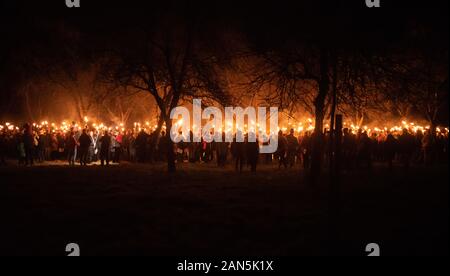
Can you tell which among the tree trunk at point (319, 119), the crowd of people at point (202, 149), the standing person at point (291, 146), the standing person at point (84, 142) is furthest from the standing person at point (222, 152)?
the tree trunk at point (319, 119)

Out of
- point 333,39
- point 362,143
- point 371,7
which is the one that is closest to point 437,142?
point 362,143

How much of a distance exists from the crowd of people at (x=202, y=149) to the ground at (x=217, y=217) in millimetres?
5595

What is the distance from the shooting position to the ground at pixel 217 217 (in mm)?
8367

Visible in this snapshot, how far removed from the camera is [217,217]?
426 inches

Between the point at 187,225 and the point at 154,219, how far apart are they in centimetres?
90

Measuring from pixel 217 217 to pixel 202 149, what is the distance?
17443mm

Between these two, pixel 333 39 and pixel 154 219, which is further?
pixel 333 39

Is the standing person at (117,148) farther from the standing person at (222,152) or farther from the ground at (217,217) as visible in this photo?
the ground at (217,217)

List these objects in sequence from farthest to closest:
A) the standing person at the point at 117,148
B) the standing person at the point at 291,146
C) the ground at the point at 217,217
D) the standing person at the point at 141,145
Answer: the standing person at the point at 141,145, the standing person at the point at 117,148, the standing person at the point at 291,146, the ground at the point at 217,217

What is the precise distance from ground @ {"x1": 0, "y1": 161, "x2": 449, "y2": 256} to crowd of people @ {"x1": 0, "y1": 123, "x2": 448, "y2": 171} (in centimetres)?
560

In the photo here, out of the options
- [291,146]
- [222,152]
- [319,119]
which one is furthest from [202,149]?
[319,119]

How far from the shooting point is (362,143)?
23.5 meters
